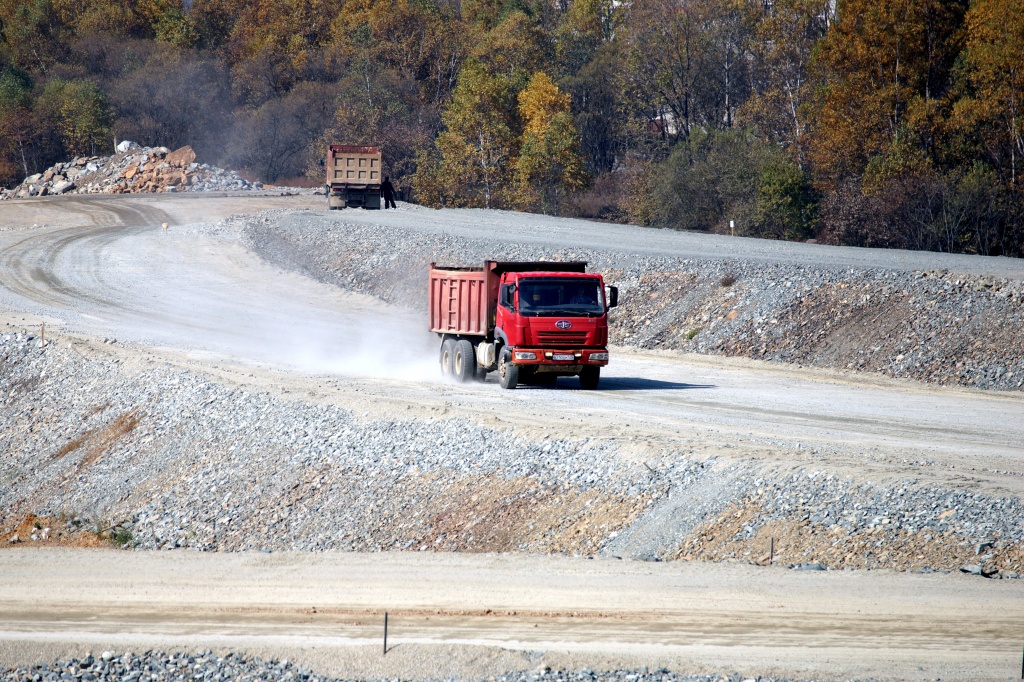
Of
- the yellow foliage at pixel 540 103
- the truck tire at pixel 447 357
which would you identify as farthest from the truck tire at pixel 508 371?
the yellow foliage at pixel 540 103

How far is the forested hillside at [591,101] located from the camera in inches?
1801

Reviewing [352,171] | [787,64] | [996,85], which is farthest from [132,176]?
[996,85]

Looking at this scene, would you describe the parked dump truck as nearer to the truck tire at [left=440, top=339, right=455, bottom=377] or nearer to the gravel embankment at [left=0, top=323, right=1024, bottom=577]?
the gravel embankment at [left=0, top=323, right=1024, bottom=577]

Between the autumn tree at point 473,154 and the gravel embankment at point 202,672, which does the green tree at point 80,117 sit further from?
the gravel embankment at point 202,672

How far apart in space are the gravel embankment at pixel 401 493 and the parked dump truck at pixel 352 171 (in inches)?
1211

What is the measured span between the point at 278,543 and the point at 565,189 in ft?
170

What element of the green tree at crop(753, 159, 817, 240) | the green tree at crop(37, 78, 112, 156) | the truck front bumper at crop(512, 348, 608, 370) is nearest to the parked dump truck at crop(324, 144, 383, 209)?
the green tree at crop(753, 159, 817, 240)

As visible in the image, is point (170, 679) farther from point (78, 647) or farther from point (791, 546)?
point (791, 546)

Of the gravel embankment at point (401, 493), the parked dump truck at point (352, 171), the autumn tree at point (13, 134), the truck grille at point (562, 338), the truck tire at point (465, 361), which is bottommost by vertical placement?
the gravel embankment at point (401, 493)

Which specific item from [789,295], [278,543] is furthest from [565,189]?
[278,543]

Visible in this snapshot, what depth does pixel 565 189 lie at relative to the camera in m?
66.8

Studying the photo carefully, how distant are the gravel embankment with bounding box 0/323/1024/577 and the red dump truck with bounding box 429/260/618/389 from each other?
3418 mm

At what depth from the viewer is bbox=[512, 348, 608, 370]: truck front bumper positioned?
22016mm

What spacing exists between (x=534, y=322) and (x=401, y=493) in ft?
18.5
